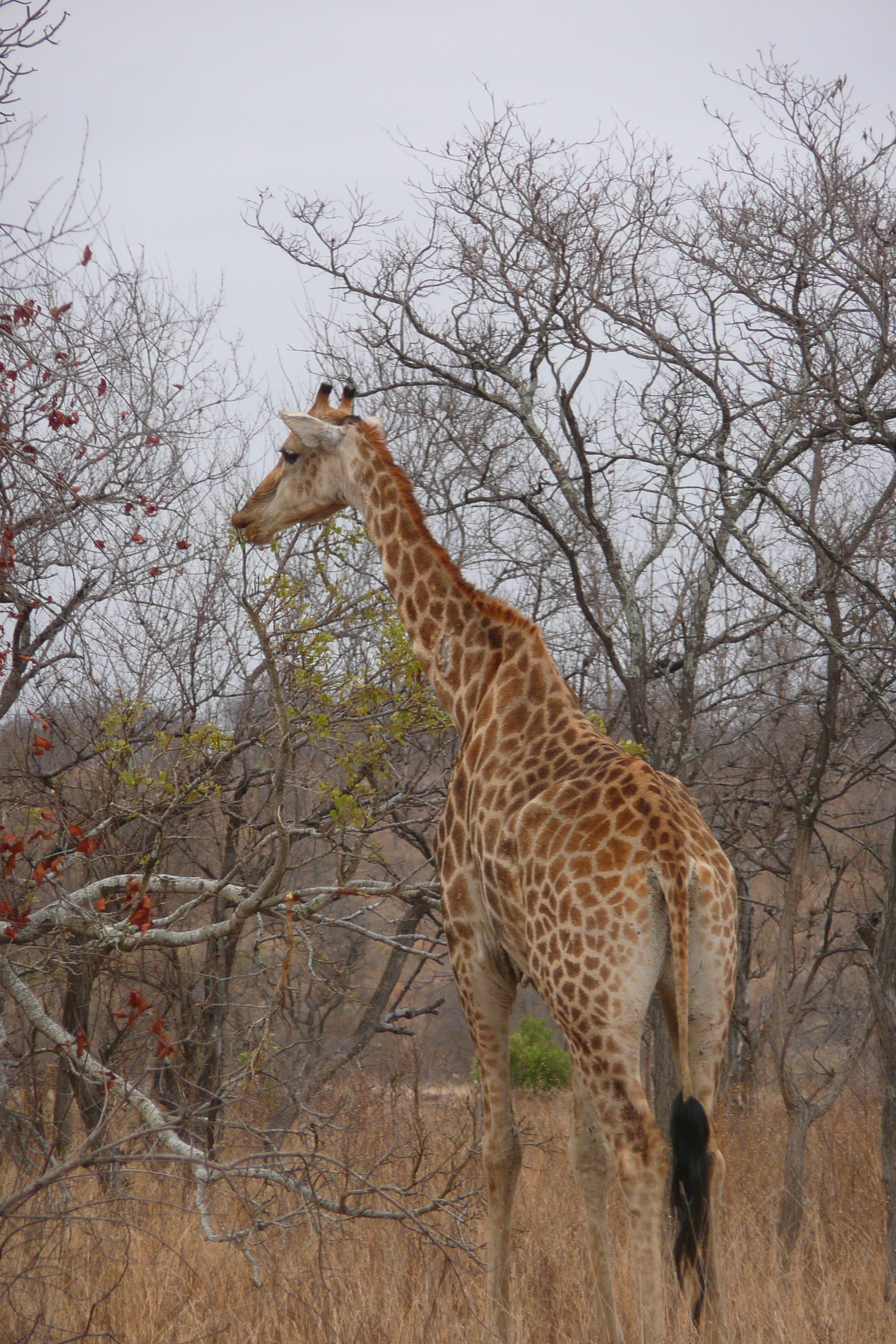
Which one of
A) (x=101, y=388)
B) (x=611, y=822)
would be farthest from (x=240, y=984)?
(x=611, y=822)

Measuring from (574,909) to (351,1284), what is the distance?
201cm

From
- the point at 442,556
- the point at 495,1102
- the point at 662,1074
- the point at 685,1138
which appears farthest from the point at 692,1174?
the point at 662,1074

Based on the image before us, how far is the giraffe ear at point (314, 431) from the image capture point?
5.58 metres

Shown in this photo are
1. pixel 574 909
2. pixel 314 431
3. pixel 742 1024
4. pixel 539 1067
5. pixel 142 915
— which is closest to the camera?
pixel 574 909

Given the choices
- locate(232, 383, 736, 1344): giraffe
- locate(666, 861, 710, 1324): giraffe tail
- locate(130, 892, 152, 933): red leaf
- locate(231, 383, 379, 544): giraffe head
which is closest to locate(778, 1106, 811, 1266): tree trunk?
locate(232, 383, 736, 1344): giraffe

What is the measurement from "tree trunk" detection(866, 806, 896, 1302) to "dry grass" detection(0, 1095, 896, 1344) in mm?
300

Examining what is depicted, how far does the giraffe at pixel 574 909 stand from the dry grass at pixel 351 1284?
0.34m

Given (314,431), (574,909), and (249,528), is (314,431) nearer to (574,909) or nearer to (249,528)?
(249,528)

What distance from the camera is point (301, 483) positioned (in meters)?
5.69

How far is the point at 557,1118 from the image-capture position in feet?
38.5

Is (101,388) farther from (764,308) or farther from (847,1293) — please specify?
(847,1293)

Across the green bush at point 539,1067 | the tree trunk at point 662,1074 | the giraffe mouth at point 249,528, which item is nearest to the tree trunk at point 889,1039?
the tree trunk at point 662,1074

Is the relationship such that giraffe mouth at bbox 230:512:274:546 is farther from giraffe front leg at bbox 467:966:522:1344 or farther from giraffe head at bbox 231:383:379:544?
giraffe front leg at bbox 467:966:522:1344

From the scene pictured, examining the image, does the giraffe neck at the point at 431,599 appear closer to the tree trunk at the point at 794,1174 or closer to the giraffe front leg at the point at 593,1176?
the giraffe front leg at the point at 593,1176
